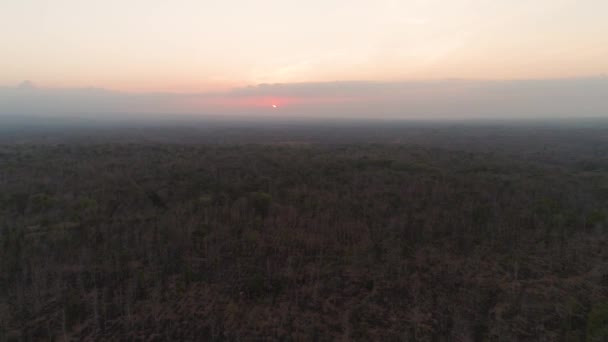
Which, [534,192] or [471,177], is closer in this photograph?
[534,192]

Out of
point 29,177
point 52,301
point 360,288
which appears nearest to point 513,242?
point 360,288

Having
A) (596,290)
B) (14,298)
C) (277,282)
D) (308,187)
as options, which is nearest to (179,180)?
(308,187)

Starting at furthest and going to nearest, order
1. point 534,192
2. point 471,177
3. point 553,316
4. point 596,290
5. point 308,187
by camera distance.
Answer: point 471,177 → point 308,187 → point 534,192 → point 596,290 → point 553,316

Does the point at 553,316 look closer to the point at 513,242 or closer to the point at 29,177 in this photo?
the point at 513,242

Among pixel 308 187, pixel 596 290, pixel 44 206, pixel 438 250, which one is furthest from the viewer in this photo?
pixel 308 187

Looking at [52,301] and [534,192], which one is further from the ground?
[534,192]

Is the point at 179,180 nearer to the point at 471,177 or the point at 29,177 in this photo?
the point at 29,177
